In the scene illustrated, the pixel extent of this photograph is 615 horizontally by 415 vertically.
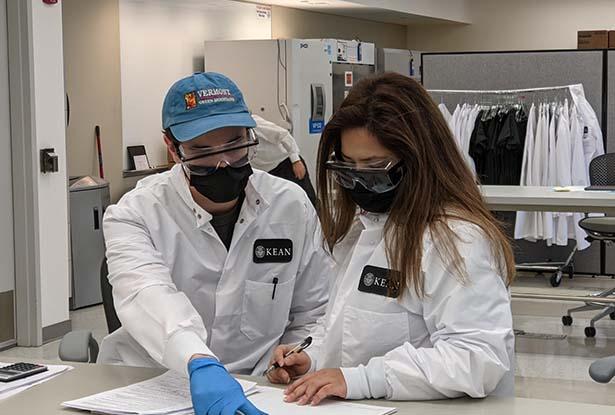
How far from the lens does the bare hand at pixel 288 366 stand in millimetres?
2189

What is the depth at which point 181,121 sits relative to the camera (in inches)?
94.9

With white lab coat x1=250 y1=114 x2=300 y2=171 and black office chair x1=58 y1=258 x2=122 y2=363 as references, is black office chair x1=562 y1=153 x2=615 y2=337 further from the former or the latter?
black office chair x1=58 y1=258 x2=122 y2=363

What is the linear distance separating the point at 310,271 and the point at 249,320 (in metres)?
0.21

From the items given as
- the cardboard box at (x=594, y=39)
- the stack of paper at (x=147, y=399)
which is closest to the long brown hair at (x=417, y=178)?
the stack of paper at (x=147, y=399)

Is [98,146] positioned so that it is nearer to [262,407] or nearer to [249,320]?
[249,320]

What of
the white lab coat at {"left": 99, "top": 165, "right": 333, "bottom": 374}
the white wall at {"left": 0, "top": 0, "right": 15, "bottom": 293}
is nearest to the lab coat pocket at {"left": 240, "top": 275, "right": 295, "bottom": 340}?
the white lab coat at {"left": 99, "top": 165, "right": 333, "bottom": 374}

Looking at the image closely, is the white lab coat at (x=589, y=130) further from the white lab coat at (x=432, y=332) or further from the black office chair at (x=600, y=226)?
the white lab coat at (x=432, y=332)

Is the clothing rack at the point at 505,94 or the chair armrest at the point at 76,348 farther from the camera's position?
the clothing rack at the point at 505,94

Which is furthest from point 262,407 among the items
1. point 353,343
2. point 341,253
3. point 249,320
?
point 249,320

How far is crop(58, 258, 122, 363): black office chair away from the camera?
2537 mm

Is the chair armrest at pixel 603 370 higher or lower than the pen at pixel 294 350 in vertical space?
lower

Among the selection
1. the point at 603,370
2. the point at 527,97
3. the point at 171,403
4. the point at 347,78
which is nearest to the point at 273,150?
the point at 527,97

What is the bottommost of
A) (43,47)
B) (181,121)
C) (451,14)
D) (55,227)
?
(55,227)

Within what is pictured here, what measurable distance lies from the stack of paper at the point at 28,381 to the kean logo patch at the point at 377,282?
29.0 inches
